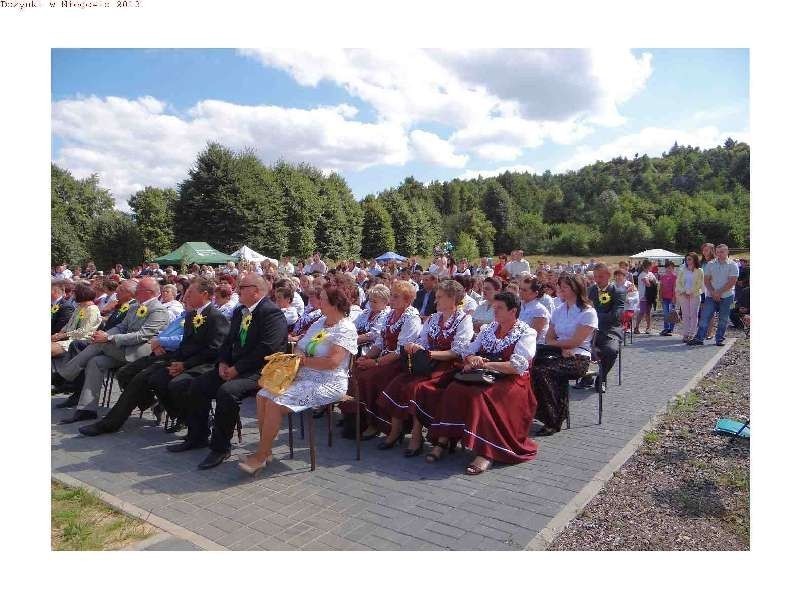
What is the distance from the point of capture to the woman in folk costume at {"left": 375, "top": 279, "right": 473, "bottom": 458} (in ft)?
16.9

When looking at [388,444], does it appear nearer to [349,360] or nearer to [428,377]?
[428,377]

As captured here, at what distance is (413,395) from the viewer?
516cm

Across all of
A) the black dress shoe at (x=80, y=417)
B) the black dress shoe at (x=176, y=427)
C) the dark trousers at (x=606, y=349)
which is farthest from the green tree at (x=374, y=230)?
the black dress shoe at (x=176, y=427)

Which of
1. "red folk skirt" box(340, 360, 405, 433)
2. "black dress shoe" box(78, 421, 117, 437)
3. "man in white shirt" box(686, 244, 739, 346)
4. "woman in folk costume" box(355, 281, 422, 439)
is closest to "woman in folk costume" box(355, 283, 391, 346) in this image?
"woman in folk costume" box(355, 281, 422, 439)

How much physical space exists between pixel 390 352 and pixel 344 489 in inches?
68.0

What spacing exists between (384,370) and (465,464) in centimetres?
131

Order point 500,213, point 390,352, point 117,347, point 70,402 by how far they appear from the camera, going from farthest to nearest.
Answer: point 500,213
point 70,402
point 117,347
point 390,352

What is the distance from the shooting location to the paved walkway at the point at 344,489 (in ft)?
11.9

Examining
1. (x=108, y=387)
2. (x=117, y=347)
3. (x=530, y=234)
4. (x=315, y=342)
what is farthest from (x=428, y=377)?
(x=530, y=234)

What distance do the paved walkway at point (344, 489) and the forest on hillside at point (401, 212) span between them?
2.95m

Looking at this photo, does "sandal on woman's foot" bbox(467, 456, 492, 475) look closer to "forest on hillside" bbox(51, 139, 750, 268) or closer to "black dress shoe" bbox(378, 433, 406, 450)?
"black dress shoe" bbox(378, 433, 406, 450)

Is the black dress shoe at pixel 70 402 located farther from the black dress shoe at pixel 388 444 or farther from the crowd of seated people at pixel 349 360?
the black dress shoe at pixel 388 444

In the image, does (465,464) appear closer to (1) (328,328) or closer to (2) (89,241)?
(1) (328,328)
